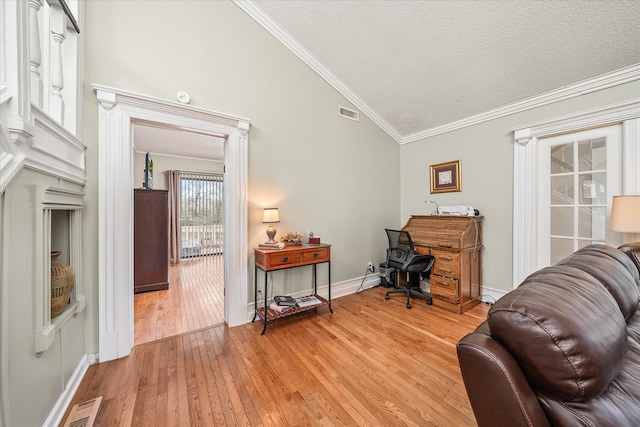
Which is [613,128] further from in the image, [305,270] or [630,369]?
[305,270]

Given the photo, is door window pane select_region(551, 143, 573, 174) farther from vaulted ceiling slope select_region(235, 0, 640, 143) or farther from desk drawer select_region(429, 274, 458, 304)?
desk drawer select_region(429, 274, 458, 304)

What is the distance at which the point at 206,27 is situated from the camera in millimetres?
2443

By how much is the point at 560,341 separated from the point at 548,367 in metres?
0.07

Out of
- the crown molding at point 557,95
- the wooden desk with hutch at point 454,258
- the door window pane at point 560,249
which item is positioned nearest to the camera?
the crown molding at point 557,95

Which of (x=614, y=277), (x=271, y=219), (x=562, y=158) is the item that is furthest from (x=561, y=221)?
(x=271, y=219)

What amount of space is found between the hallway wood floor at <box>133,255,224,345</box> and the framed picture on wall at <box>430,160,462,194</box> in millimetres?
3417

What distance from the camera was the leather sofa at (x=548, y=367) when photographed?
62 cm

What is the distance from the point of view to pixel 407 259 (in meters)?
3.10

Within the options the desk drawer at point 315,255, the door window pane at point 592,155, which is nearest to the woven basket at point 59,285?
the desk drawer at point 315,255

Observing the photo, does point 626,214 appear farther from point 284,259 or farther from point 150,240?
point 150,240

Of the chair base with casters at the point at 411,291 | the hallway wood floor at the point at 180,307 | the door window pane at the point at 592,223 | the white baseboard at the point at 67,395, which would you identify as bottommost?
the hallway wood floor at the point at 180,307

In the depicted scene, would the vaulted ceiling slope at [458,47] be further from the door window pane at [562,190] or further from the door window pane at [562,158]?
the door window pane at [562,190]

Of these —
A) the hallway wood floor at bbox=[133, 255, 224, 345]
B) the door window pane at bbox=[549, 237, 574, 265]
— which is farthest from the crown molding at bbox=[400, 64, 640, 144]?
the hallway wood floor at bbox=[133, 255, 224, 345]

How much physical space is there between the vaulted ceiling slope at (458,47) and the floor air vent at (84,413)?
363 cm
